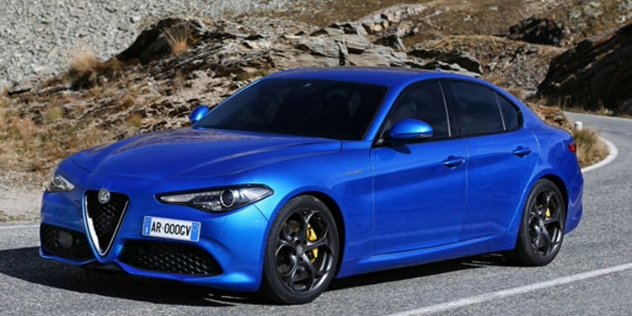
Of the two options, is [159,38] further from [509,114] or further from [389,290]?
[389,290]

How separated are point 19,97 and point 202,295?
1849 centimetres

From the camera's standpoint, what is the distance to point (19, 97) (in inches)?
992

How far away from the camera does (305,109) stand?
836 cm

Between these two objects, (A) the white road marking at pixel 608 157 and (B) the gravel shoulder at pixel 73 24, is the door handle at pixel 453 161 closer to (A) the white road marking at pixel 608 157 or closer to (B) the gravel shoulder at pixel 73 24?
(A) the white road marking at pixel 608 157

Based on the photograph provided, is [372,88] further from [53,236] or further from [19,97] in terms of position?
[19,97]

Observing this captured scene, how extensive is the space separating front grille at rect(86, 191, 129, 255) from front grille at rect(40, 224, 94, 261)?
0.08 meters

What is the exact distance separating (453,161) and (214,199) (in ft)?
6.83

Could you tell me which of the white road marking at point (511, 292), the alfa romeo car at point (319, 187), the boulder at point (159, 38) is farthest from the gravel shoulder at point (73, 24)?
the white road marking at point (511, 292)

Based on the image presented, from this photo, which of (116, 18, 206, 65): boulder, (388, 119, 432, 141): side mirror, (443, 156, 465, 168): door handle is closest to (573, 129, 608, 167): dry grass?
(116, 18, 206, 65): boulder

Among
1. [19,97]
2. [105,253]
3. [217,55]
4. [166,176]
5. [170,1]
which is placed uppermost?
[166,176]

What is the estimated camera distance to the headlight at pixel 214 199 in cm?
697

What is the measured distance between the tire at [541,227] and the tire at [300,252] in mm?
2170

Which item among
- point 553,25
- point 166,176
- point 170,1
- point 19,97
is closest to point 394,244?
point 166,176

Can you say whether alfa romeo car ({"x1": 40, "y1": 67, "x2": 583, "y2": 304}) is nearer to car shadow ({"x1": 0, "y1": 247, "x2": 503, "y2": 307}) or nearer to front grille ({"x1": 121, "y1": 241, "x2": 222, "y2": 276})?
front grille ({"x1": 121, "y1": 241, "x2": 222, "y2": 276})
